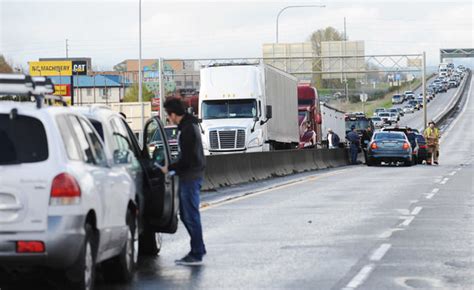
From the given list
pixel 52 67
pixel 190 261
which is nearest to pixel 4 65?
pixel 52 67

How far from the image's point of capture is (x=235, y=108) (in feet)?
135

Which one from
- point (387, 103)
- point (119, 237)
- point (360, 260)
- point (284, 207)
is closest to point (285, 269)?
point (360, 260)

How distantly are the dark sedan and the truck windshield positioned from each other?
6.91 meters

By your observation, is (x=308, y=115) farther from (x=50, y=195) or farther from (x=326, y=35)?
(x=326, y=35)

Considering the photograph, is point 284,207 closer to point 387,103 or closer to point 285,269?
point 285,269

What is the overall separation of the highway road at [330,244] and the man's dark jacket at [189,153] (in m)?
1.00

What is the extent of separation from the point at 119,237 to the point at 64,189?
1.73 meters

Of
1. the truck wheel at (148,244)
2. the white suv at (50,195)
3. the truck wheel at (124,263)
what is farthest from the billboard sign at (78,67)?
the white suv at (50,195)

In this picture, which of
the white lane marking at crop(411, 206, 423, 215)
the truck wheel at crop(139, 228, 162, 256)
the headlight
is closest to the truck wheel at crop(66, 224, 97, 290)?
the truck wheel at crop(139, 228, 162, 256)

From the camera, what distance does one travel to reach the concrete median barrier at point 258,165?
2858cm

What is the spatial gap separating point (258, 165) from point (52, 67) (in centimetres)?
5489

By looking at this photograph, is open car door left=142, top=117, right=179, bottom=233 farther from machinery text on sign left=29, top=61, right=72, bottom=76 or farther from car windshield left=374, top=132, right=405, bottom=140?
machinery text on sign left=29, top=61, right=72, bottom=76

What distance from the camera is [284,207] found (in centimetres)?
2167

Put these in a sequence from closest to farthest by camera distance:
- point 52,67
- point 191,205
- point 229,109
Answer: point 191,205 < point 229,109 < point 52,67
